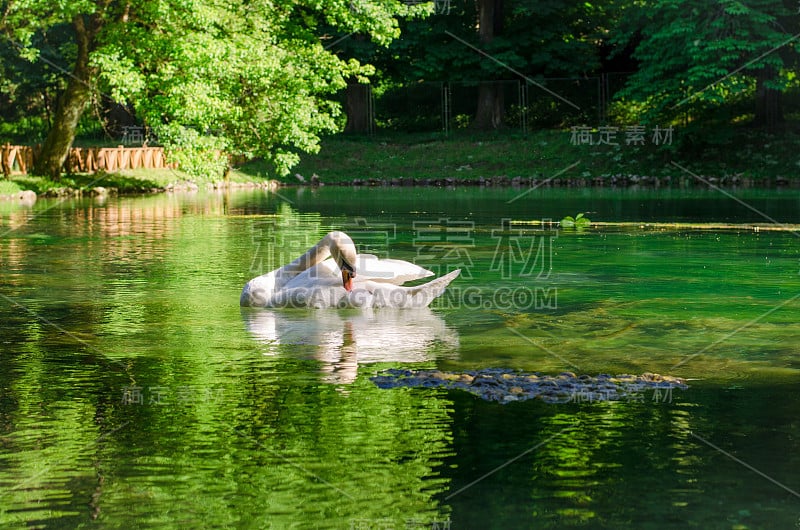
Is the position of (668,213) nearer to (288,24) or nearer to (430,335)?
(288,24)

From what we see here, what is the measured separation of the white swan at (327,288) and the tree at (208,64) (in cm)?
1767

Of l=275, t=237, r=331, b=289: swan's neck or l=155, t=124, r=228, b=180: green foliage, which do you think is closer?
l=275, t=237, r=331, b=289: swan's neck

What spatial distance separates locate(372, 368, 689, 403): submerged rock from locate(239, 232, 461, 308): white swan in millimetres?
3483

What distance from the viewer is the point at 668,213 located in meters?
27.9

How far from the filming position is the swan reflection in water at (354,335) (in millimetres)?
10039

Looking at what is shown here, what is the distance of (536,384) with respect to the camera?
8805 mm

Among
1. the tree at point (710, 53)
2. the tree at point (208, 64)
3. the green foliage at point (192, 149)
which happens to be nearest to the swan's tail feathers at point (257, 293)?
the tree at point (208, 64)

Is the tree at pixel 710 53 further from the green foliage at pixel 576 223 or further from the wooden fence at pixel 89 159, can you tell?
the wooden fence at pixel 89 159

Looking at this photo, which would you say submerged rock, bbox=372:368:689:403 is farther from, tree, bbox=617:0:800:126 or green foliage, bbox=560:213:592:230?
tree, bbox=617:0:800:126

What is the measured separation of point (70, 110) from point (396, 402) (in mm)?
30058

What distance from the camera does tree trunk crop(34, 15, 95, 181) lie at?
34406mm

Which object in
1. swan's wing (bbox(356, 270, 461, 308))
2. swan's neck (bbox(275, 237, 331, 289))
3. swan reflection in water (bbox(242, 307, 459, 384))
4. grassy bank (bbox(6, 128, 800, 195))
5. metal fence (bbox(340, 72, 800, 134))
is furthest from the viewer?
metal fence (bbox(340, 72, 800, 134))

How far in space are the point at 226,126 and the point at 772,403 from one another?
27.7 meters

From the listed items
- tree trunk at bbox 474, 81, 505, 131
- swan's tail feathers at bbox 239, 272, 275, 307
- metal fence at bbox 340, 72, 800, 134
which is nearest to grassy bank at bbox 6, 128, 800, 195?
tree trunk at bbox 474, 81, 505, 131
